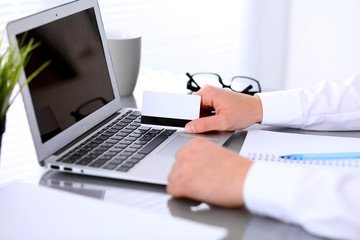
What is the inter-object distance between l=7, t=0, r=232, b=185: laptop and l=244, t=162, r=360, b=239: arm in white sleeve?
17cm

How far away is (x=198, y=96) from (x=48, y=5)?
1191 millimetres

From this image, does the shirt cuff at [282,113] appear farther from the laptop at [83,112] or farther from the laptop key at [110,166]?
the laptop key at [110,166]

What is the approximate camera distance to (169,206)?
0.88m

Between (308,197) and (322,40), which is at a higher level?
(308,197)

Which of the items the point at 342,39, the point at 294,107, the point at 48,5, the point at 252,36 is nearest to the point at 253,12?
the point at 252,36

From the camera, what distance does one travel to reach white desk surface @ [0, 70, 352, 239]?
2.65 feet

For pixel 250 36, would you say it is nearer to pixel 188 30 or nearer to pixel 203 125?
pixel 188 30

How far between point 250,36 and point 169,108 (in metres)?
2.03

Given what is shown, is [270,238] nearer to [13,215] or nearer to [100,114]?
[13,215]

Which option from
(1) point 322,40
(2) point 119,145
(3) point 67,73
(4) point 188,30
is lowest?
(1) point 322,40

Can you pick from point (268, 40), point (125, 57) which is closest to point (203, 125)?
point (125, 57)

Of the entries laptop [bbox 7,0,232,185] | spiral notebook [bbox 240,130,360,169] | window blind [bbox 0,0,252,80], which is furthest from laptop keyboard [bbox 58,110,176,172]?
window blind [bbox 0,0,252,80]

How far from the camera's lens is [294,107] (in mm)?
1209

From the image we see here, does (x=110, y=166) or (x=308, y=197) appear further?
(x=110, y=166)
